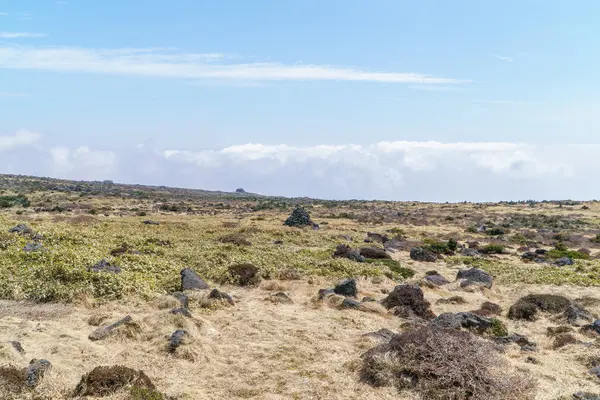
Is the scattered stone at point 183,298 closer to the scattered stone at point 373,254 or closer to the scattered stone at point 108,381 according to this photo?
the scattered stone at point 108,381

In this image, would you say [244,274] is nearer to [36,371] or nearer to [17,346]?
[17,346]

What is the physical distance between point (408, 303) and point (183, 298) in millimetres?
8731

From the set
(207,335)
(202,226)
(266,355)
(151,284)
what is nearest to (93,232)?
(202,226)

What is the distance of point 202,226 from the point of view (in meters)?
42.5

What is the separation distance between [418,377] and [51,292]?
43.2ft

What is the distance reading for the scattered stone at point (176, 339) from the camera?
13.4 metres

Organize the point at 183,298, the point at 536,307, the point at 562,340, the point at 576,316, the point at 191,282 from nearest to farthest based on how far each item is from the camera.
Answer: the point at 562,340
the point at 183,298
the point at 576,316
the point at 536,307
the point at 191,282

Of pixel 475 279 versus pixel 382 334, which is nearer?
pixel 382 334

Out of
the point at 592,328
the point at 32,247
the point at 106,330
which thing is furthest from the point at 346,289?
the point at 32,247

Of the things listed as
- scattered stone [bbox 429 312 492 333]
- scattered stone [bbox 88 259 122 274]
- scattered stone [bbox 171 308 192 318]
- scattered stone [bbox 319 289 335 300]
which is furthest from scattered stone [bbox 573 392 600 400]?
scattered stone [bbox 88 259 122 274]

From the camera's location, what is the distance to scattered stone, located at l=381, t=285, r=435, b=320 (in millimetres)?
18781

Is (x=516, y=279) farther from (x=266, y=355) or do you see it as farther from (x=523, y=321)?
(x=266, y=355)

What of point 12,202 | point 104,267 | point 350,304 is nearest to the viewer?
point 350,304

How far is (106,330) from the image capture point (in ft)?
47.3
